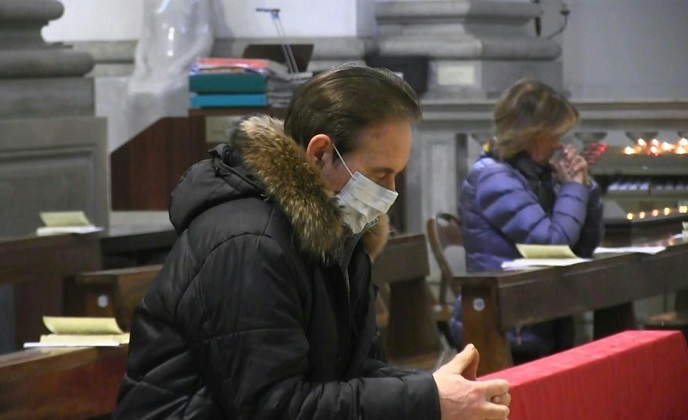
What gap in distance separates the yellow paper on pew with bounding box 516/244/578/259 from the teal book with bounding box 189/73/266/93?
308 centimetres

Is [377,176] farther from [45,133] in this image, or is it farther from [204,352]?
[45,133]

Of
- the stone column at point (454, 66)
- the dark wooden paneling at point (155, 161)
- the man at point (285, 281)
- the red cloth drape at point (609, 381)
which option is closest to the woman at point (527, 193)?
the red cloth drape at point (609, 381)

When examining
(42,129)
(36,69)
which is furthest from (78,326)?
(36,69)

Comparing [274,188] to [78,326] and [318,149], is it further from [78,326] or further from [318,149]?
[78,326]

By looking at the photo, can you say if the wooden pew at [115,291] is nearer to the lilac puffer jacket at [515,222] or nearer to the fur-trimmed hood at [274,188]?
the lilac puffer jacket at [515,222]

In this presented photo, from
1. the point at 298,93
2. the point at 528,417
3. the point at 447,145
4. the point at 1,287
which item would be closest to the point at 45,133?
the point at 1,287

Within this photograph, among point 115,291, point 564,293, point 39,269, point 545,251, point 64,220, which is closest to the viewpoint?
point 115,291

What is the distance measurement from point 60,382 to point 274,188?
1701 mm

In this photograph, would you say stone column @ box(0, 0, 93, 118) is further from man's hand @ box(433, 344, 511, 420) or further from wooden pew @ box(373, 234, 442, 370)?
man's hand @ box(433, 344, 511, 420)

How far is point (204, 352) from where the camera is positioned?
2.54 metres

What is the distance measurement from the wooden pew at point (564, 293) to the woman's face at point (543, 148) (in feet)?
1.38

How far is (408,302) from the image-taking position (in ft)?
21.0

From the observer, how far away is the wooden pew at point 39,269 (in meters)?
5.71

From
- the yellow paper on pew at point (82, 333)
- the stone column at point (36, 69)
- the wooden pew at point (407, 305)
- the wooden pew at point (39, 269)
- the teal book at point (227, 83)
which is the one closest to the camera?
the yellow paper on pew at point (82, 333)
